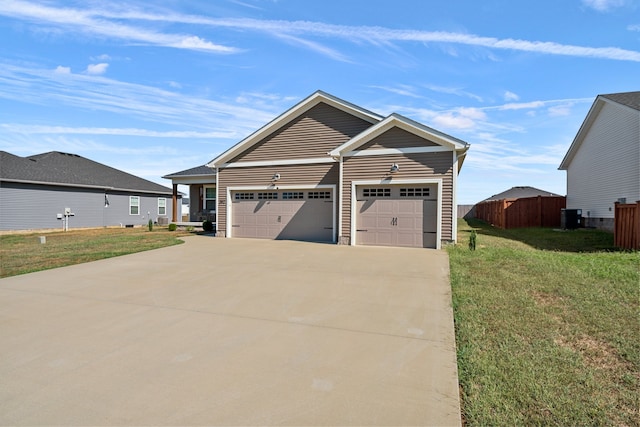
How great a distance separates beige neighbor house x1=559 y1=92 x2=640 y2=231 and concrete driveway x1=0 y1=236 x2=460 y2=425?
43.4 feet

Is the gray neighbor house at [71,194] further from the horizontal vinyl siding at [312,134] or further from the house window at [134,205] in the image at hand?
the horizontal vinyl siding at [312,134]

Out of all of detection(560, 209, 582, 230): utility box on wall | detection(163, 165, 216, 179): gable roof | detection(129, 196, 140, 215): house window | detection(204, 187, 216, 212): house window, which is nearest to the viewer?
detection(560, 209, 582, 230): utility box on wall

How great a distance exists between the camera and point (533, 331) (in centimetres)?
428

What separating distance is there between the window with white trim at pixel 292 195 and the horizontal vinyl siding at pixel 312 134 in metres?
1.50

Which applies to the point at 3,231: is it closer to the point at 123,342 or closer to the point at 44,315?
the point at 44,315

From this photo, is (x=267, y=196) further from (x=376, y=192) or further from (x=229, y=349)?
(x=229, y=349)

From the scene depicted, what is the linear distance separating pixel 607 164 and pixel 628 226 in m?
8.03

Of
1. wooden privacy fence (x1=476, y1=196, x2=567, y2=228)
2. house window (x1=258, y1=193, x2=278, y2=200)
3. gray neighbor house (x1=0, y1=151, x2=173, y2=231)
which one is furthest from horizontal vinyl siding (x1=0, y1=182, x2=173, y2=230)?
wooden privacy fence (x1=476, y1=196, x2=567, y2=228)

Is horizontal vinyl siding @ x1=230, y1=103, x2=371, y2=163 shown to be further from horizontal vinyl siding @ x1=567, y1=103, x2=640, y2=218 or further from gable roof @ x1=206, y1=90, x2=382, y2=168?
horizontal vinyl siding @ x1=567, y1=103, x2=640, y2=218

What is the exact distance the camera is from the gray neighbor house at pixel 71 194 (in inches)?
727

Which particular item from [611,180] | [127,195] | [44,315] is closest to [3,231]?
[127,195]

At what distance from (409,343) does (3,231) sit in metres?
23.3

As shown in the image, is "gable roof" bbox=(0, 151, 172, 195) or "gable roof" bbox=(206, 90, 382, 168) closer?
"gable roof" bbox=(206, 90, 382, 168)

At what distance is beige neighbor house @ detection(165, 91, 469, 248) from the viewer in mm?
11258
